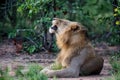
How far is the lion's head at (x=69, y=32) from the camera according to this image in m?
8.59

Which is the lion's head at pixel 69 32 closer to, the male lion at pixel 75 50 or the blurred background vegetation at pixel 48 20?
the male lion at pixel 75 50

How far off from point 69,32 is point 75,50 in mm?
385

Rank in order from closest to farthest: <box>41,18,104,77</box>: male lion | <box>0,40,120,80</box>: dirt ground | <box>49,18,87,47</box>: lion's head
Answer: <box>41,18,104,77</box>: male lion
<box>49,18,87,47</box>: lion's head
<box>0,40,120,80</box>: dirt ground

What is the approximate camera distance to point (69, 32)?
8.65 meters

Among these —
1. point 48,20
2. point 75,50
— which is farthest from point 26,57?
point 75,50

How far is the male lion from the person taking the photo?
8445 mm

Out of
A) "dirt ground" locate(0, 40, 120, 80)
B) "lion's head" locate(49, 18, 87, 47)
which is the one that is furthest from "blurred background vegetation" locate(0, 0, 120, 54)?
"lion's head" locate(49, 18, 87, 47)

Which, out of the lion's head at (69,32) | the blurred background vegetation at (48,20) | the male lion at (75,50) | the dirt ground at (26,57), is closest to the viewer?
the male lion at (75,50)

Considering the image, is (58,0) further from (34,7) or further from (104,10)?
(104,10)

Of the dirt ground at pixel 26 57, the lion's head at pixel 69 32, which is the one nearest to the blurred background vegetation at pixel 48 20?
the dirt ground at pixel 26 57

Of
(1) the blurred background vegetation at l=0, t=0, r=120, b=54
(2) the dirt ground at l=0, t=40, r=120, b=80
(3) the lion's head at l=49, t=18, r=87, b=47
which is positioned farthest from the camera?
(1) the blurred background vegetation at l=0, t=0, r=120, b=54

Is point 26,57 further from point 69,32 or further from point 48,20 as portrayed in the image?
point 69,32

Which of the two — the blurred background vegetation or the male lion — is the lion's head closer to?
the male lion

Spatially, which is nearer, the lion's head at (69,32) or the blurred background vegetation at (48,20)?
the lion's head at (69,32)
